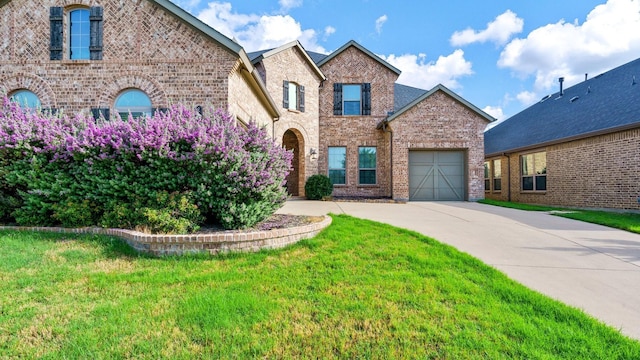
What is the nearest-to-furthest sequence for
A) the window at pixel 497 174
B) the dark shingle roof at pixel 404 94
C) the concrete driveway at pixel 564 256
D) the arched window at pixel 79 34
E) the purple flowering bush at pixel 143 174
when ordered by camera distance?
the concrete driveway at pixel 564 256 < the purple flowering bush at pixel 143 174 < the arched window at pixel 79 34 < the window at pixel 497 174 < the dark shingle roof at pixel 404 94

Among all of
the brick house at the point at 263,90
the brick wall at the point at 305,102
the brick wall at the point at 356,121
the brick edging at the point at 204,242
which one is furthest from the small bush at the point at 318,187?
the brick edging at the point at 204,242

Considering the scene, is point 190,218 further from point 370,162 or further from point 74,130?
point 370,162

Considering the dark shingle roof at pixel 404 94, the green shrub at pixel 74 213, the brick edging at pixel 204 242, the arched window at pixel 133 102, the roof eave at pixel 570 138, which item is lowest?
the brick edging at pixel 204 242

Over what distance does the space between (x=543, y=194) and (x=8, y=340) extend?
54.3 feet

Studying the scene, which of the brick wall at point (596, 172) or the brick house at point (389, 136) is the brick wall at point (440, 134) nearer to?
the brick house at point (389, 136)

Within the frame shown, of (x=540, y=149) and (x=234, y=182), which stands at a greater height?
(x=540, y=149)

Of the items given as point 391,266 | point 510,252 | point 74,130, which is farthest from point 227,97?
point 510,252

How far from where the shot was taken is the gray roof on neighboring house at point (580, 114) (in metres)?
10.3

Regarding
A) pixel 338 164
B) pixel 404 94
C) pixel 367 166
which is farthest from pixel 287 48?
pixel 404 94

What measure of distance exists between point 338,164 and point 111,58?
9955 millimetres

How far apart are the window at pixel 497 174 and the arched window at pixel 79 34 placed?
18.6 metres

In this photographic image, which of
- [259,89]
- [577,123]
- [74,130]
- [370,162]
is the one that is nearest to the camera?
[74,130]

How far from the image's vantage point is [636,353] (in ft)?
6.71

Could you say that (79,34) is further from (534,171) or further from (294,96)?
(534,171)
